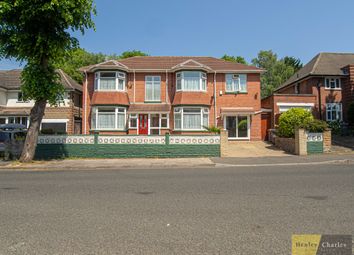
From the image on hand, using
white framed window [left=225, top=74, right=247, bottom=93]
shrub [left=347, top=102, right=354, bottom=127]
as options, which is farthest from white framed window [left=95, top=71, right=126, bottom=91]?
shrub [left=347, top=102, right=354, bottom=127]

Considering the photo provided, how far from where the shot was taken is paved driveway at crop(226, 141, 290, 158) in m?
18.3

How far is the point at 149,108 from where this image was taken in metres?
24.5

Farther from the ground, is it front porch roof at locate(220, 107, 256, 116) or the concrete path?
front porch roof at locate(220, 107, 256, 116)

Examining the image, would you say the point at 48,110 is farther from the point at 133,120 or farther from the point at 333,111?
the point at 333,111

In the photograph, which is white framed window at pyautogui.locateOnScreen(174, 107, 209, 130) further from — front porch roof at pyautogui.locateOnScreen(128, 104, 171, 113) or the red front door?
the red front door

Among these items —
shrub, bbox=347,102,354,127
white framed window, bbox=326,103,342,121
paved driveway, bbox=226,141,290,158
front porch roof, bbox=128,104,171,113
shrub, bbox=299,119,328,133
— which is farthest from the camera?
white framed window, bbox=326,103,342,121

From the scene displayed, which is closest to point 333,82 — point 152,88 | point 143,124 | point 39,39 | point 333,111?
point 333,111

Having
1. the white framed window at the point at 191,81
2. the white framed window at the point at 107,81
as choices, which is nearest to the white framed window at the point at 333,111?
the white framed window at the point at 191,81

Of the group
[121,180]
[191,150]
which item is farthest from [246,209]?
[191,150]

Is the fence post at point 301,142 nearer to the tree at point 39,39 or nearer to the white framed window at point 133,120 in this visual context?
the white framed window at point 133,120

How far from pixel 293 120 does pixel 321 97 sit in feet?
33.3

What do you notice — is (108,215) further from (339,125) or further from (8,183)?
(339,125)

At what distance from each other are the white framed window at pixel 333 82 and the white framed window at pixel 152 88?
1639 cm

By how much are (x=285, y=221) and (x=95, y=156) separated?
1396 centimetres
